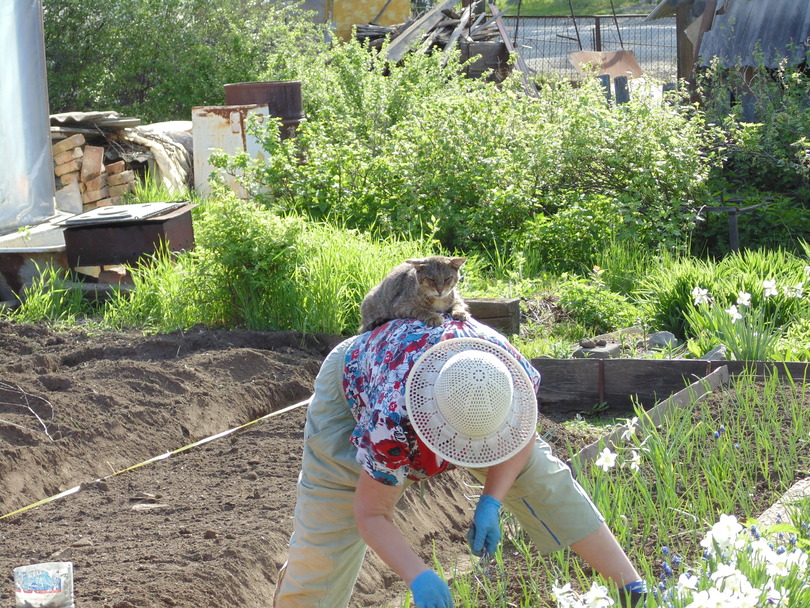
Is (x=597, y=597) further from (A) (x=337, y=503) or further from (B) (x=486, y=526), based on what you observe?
(A) (x=337, y=503)

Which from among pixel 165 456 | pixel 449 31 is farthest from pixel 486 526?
pixel 449 31

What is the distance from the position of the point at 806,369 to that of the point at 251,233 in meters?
3.47

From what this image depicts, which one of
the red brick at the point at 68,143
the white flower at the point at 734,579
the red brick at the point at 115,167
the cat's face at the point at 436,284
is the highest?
the red brick at the point at 68,143

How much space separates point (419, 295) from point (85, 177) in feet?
26.1

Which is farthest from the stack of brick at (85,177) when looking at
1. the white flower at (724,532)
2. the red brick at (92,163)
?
the white flower at (724,532)

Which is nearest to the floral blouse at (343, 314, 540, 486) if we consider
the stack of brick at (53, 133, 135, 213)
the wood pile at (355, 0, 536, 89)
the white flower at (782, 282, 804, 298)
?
the white flower at (782, 282, 804, 298)

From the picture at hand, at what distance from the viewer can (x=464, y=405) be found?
215 centimetres

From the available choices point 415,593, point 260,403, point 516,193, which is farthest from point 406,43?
point 415,593

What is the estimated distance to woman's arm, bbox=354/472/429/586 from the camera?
7.45ft

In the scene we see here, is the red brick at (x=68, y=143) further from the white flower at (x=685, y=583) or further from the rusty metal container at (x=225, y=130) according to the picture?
the white flower at (x=685, y=583)

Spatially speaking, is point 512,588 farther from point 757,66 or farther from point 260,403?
point 757,66

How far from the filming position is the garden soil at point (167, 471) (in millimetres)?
3416

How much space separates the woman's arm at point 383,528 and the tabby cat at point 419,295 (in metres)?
0.66

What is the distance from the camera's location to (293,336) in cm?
616
